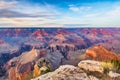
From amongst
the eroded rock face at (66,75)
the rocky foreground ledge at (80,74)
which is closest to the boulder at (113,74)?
the rocky foreground ledge at (80,74)

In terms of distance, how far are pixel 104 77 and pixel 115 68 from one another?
5.53 m

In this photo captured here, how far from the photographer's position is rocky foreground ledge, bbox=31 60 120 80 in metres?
28.3

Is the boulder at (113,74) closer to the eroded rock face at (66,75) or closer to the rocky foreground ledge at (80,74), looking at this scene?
the rocky foreground ledge at (80,74)

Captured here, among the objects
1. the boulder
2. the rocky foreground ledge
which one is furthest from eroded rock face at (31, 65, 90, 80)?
the boulder

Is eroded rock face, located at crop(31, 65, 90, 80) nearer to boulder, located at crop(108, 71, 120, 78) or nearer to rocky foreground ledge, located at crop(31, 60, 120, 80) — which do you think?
rocky foreground ledge, located at crop(31, 60, 120, 80)

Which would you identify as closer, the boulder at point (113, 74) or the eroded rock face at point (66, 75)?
the eroded rock face at point (66, 75)

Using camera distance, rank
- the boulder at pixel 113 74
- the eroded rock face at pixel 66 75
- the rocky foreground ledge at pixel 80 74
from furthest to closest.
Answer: the boulder at pixel 113 74 → the rocky foreground ledge at pixel 80 74 → the eroded rock face at pixel 66 75

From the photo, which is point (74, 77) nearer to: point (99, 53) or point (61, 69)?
point (61, 69)

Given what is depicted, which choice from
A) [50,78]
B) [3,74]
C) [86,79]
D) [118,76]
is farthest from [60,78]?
[3,74]

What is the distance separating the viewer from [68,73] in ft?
95.0

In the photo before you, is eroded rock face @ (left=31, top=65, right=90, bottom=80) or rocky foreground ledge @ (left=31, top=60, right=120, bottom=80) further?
rocky foreground ledge @ (left=31, top=60, right=120, bottom=80)

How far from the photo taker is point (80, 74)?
29.7 meters

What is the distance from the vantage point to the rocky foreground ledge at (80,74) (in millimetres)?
28297

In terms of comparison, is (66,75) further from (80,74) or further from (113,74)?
(113,74)
